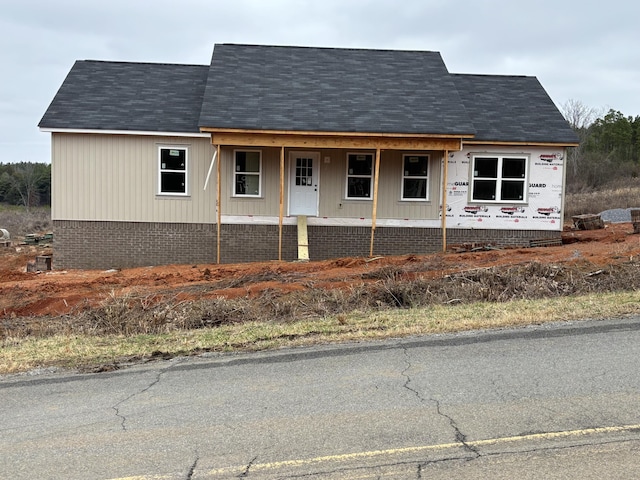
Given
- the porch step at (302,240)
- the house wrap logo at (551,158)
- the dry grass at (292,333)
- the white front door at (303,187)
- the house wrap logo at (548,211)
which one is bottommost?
the dry grass at (292,333)

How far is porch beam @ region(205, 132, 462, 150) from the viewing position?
1652 centimetres

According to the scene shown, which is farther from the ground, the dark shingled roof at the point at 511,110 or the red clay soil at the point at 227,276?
the dark shingled roof at the point at 511,110

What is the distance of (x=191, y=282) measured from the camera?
1449cm

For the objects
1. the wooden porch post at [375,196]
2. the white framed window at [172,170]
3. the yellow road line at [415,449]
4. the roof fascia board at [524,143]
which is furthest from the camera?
the roof fascia board at [524,143]

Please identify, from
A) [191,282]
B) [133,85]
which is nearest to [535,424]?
[191,282]

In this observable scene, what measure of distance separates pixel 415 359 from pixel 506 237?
480 inches

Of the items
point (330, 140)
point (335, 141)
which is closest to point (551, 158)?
point (335, 141)

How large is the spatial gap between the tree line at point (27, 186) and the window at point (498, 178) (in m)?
55.6

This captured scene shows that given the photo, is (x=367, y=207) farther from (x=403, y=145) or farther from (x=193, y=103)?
(x=193, y=103)

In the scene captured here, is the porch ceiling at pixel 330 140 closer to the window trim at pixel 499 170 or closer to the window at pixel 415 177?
the window at pixel 415 177

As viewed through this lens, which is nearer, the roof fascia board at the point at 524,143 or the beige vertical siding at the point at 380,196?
the roof fascia board at the point at 524,143

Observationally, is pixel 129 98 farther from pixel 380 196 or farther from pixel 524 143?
pixel 524 143

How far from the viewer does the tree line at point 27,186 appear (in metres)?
65.8

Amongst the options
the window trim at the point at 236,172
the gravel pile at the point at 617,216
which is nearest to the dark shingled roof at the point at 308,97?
the window trim at the point at 236,172
